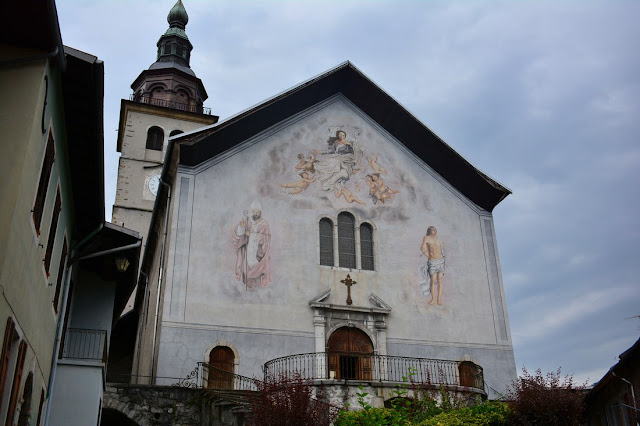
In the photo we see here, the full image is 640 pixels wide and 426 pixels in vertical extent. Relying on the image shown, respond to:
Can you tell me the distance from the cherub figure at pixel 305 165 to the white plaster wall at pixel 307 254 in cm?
20

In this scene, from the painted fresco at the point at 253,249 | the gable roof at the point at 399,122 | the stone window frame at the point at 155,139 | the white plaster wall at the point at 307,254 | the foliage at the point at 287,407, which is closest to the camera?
the foliage at the point at 287,407

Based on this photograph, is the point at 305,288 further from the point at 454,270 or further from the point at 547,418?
the point at 547,418

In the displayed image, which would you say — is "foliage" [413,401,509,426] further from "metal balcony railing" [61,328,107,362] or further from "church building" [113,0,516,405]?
"metal balcony railing" [61,328,107,362]

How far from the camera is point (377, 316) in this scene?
2178cm

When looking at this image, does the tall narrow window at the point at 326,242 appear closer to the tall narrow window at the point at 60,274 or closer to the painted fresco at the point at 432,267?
the painted fresco at the point at 432,267

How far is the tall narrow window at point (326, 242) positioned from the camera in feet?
73.4

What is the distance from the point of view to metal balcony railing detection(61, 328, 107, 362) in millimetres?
13922

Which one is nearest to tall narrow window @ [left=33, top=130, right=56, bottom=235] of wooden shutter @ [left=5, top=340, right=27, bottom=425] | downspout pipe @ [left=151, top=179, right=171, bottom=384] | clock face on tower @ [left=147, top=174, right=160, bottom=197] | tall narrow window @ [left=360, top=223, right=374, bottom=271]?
wooden shutter @ [left=5, top=340, right=27, bottom=425]

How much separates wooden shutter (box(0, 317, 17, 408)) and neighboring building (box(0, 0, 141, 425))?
28mm

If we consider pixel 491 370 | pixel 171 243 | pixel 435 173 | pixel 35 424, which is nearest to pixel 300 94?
pixel 435 173

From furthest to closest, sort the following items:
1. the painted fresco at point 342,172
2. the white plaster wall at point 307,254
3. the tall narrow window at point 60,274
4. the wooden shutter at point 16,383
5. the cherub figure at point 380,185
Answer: the cherub figure at point 380,185 → the painted fresco at point 342,172 → the white plaster wall at point 307,254 → the tall narrow window at point 60,274 → the wooden shutter at point 16,383

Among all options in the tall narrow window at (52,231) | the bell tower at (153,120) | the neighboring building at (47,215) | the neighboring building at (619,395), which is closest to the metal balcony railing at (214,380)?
the neighboring building at (47,215)

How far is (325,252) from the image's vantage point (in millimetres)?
22531

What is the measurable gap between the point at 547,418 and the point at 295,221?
10.2 m
